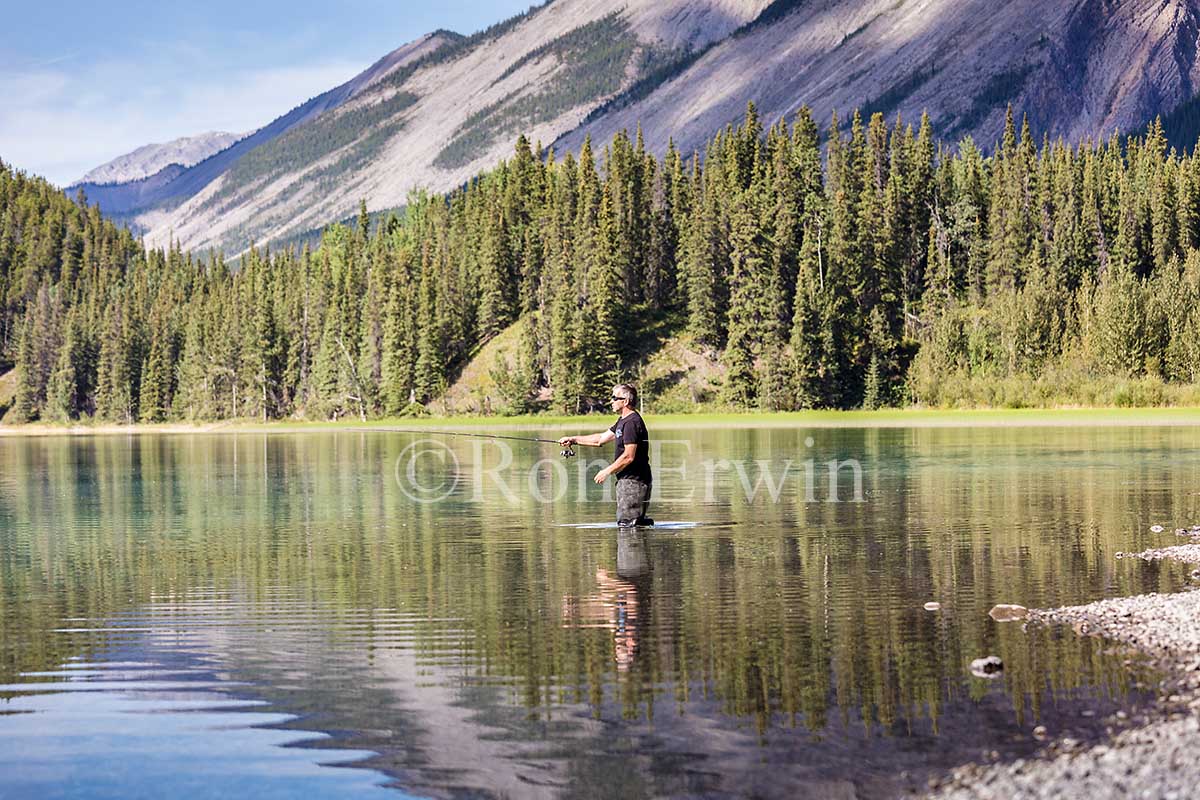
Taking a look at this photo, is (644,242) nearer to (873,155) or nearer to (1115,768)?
(873,155)

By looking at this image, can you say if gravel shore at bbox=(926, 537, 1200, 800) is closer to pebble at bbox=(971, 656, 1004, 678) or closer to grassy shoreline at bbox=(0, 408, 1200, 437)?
pebble at bbox=(971, 656, 1004, 678)

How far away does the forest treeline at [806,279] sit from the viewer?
11312cm

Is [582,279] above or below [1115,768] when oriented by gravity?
above

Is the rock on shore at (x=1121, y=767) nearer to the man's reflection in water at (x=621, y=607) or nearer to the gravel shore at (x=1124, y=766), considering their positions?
the gravel shore at (x=1124, y=766)

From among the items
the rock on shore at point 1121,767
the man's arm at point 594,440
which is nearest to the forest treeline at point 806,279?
the man's arm at point 594,440

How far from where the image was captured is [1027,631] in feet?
50.4

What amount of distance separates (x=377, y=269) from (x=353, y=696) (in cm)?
14967

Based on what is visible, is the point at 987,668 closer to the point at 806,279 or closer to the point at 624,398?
the point at 624,398

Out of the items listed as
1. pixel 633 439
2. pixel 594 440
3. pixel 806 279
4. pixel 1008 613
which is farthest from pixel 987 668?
pixel 806 279

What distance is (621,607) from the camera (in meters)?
17.8

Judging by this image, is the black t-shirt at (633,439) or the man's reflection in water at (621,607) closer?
the man's reflection in water at (621,607)

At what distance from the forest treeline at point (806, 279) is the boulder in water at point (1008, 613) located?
284 ft

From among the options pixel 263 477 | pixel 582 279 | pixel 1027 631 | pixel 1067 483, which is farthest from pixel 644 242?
pixel 1027 631

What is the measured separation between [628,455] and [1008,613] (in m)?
9.97
